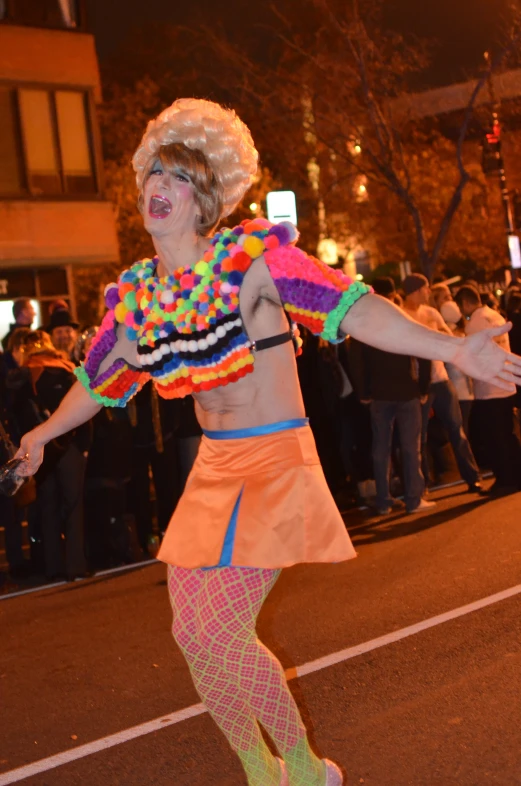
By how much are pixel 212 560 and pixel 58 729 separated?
1.97 metres

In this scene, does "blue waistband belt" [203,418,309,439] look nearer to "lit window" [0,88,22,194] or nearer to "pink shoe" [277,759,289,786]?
"pink shoe" [277,759,289,786]

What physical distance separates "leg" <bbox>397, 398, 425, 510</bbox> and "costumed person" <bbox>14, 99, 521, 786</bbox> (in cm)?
623

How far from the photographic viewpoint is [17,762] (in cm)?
437

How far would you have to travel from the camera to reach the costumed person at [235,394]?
3164 millimetres

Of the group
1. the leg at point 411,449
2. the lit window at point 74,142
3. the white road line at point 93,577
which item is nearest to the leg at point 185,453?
the white road line at point 93,577

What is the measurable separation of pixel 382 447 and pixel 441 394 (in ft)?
3.44

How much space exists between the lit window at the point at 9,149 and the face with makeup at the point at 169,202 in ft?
72.3

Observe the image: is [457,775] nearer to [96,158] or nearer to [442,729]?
[442,729]

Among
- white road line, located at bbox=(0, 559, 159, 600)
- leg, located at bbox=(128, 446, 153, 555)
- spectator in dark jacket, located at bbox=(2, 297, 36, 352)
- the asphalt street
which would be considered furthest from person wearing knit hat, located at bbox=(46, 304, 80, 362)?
the asphalt street

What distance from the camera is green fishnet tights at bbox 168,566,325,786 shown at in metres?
3.17

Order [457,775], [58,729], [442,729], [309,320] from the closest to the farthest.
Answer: [309,320], [457,775], [442,729], [58,729]

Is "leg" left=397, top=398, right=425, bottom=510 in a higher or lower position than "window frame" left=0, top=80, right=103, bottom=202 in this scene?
lower

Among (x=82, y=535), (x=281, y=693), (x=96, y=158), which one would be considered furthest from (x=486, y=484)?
(x=96, y=158)

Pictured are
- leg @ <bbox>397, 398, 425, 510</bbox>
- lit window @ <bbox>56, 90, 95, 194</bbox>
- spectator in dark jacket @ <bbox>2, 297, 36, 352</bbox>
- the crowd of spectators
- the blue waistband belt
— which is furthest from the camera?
lit window @ <bbox>56, 90, 95, 194</bbox>
